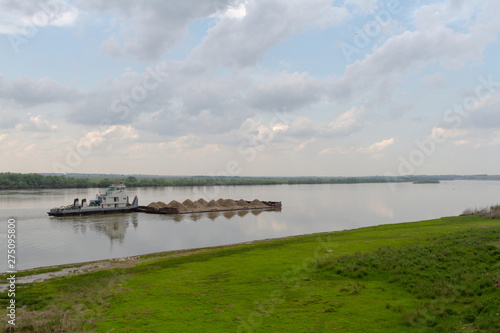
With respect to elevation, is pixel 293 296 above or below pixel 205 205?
above

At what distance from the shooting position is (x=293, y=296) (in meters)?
11.9

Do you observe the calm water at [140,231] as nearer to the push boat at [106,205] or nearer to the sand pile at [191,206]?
the push boat at [106,205]

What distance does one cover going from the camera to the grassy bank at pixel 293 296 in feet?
30.6

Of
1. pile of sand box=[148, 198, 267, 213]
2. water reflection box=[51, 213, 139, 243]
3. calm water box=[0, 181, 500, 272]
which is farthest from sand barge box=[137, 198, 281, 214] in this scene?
water reflection box=[51, 213, 139, 243]

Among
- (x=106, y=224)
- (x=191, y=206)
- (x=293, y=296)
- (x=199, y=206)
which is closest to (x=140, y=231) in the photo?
(x=106, y=224)

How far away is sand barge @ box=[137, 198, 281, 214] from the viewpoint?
55581 mm

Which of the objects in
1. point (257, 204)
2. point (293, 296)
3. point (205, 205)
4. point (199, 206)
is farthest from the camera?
point (257, 204)

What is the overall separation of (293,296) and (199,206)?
48342 mm

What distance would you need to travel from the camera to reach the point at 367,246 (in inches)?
784

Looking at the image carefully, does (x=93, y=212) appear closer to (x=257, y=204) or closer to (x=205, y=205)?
(x=205, y=205)

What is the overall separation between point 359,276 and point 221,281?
19.0 feet

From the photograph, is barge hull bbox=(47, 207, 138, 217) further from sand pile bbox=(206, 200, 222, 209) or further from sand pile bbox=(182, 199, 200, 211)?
sand pile bbox=(206, 200, 222, 209)

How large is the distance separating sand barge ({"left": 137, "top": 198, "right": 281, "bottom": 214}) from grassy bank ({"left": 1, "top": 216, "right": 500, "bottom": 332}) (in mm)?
38292

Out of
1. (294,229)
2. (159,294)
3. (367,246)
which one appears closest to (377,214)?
(294,229)
